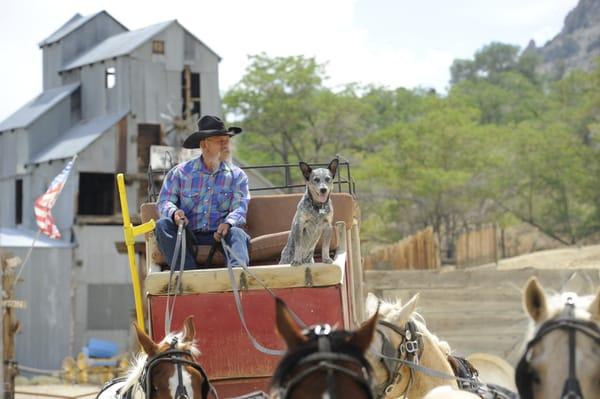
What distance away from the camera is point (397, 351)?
755 centimetres

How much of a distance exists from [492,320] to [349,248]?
31.0 feet

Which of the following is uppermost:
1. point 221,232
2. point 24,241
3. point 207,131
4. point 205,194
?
point 24,241

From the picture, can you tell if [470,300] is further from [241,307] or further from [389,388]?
[389,388]

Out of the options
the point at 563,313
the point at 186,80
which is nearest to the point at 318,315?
the point at 563,313

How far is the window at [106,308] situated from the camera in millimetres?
39250

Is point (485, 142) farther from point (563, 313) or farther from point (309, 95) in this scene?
point (563, 313)

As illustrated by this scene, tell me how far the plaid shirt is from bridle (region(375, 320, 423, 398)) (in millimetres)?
1753

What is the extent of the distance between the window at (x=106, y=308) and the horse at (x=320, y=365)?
35851mm

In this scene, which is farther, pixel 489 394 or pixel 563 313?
pixel 489 394

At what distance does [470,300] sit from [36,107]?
30.2 meters

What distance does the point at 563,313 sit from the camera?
13.9 feet

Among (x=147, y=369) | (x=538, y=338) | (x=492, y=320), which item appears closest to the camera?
(x=538, y=338)

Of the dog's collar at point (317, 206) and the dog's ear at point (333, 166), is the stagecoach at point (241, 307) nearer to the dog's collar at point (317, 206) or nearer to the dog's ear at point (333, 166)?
the dog's collar at point (317, 206)

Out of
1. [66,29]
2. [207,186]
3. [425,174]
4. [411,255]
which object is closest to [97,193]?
[66,29]
